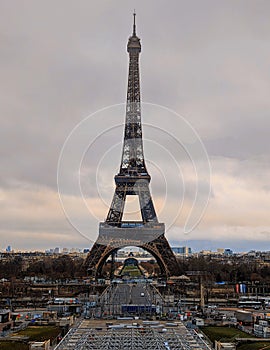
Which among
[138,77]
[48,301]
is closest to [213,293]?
[48,301]

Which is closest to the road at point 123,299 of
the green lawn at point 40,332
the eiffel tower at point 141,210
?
the eiffel tower at point 141,210

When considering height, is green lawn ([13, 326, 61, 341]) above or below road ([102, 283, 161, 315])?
below

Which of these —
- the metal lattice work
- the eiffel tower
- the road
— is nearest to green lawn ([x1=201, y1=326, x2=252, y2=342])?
the metal lattice work

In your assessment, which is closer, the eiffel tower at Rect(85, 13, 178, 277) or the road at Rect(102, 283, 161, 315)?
the road at Rect(102, 283, 161, 315)

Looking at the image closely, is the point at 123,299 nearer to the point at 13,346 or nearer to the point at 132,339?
the point at 13,346

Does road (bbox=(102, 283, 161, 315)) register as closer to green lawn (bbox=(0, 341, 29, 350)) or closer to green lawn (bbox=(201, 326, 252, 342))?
green lawn (bbox=(201, 326, 252, 342))

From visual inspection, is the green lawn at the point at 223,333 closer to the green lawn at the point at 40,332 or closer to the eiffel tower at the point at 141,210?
the green lawn at the point at 40,332

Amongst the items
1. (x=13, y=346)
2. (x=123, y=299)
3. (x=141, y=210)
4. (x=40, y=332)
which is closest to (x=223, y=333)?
(x=40, y=332)
